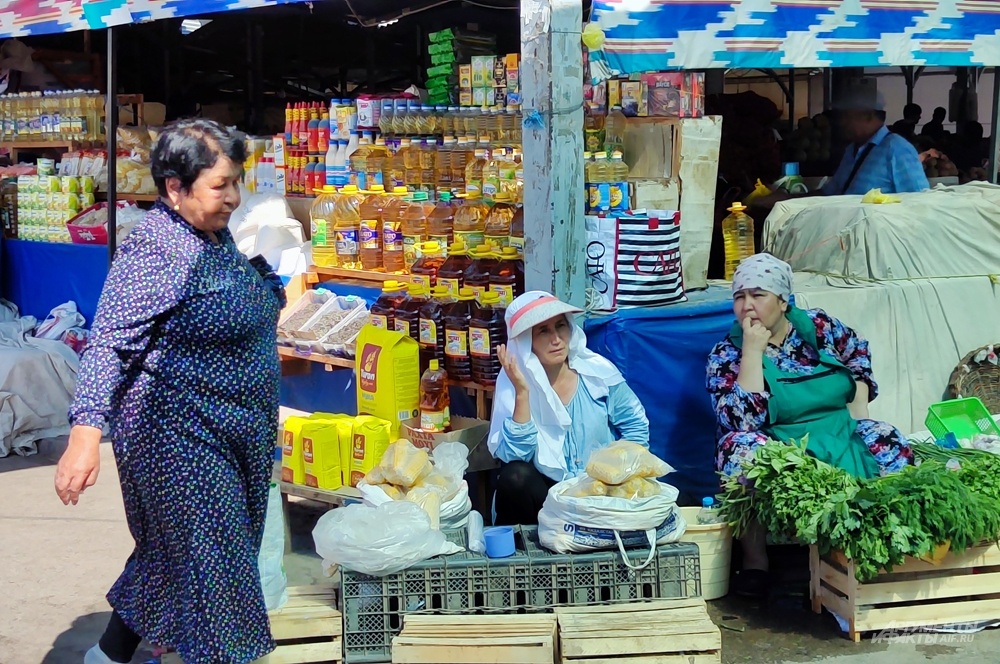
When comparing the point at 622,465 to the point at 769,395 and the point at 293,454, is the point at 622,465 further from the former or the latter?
the point at 293,454

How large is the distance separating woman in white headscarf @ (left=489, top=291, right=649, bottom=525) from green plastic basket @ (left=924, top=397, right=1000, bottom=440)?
1.58m

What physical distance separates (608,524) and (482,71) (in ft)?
9.47

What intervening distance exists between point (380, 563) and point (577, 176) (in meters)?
1.83

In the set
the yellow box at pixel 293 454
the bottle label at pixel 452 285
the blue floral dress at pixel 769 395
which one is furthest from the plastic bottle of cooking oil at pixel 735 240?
the yellow box at pixel 293 454

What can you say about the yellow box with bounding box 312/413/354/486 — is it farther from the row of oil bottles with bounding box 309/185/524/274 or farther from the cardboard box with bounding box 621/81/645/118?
the cardboard box with bounding box 621/81/645/118

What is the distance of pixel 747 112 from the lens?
880 cm

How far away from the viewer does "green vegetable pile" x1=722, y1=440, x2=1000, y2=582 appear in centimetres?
382

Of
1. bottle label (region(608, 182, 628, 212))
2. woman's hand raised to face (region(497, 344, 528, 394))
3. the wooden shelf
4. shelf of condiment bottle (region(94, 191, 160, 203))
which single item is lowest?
the wooden shelf

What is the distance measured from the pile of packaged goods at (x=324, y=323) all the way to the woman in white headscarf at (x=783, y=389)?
194cm

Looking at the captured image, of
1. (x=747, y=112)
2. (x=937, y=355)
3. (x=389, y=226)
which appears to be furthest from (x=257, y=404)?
(x=747, y=112)

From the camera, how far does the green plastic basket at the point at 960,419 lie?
5141 mm

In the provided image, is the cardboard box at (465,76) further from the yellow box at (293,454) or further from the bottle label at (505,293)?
the yellow box at (293,454)

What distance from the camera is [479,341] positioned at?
484cm

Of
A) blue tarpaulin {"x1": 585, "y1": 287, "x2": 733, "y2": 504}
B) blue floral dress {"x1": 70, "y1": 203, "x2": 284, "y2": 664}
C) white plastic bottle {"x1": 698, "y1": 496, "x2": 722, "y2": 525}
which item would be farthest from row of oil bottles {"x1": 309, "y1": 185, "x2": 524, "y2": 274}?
blue floral dress {"x1": 70, "y1": 203, "x2": 284, "y2": 664}
